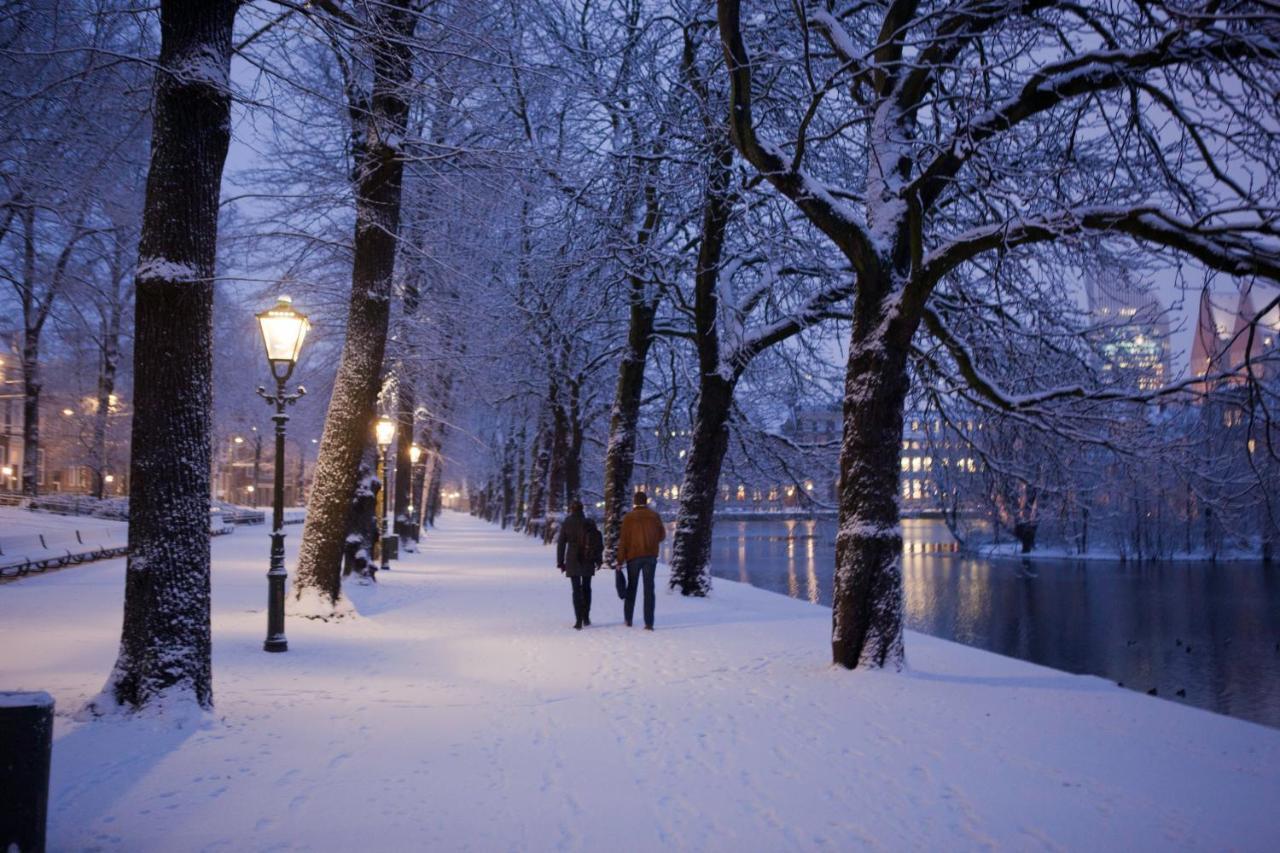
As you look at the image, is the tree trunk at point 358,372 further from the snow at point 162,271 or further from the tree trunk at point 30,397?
the tree trunk at point 30,397

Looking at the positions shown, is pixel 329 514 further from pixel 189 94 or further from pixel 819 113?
pixel 819 113

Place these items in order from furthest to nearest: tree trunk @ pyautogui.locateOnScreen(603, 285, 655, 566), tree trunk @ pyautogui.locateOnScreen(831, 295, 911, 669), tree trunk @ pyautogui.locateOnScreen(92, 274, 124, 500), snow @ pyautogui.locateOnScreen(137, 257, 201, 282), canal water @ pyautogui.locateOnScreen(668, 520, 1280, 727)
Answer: tree trunk @ pyautogui.locateOnScreen(92, 274, 124, 500) → tree trunk @ pyautogui.locateOnScreen(603, 285, 655, 566) → canal water @ pyautogui.locateOnScreen(668, 520, 1280, 727) → tree trunk @ pyautogui.locateOnScreen(831, 295, 911, 669) → snow @ pyautogui.locateOnScreen(137, 257, 201, 282)

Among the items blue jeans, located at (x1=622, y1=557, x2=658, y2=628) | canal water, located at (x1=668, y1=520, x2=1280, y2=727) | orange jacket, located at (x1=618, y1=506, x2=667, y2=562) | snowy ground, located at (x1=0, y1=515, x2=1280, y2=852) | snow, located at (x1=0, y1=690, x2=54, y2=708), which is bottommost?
canal water, located at (x1=668, y1=520, x2=1280, y2=727)

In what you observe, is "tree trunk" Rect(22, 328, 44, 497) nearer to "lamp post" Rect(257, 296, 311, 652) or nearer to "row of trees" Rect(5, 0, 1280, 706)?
"row of trees" Rect(5, 0, 1280, 706)

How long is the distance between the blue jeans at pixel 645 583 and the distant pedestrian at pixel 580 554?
1.68 feet

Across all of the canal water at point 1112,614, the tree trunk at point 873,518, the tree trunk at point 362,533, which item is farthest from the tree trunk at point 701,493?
the tree trunk at point 873,518

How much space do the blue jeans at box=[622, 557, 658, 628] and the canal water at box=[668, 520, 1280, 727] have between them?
5.35 meters

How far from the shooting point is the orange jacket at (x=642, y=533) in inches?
504

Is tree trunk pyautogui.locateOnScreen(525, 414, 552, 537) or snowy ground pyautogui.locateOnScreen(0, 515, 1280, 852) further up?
tree trunk pyautogui.locateOnScreen(525, 414, 552, 537)

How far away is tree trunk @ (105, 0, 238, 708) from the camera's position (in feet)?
22.3

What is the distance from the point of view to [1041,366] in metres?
12.3

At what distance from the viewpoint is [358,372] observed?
1302 cm

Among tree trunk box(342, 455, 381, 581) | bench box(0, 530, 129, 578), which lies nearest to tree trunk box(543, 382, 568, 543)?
tree trunk box(342, 455, 381, 581)

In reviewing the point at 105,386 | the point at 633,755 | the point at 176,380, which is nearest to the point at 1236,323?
the point at 633,755
